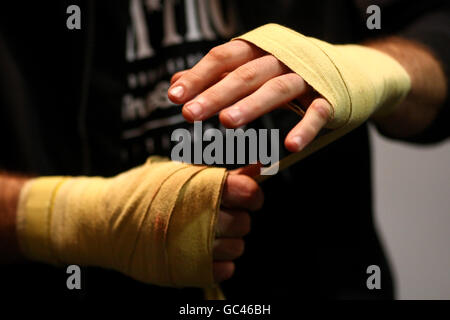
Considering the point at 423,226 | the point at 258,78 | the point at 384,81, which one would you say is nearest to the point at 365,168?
the point at 423,226

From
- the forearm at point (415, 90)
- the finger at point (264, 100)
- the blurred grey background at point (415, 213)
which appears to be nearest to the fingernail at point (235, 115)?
the finger at point (264, 100)

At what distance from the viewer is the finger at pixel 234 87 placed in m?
0.31

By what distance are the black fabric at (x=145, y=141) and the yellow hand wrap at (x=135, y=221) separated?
0.26ft

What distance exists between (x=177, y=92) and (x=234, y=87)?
43 mm

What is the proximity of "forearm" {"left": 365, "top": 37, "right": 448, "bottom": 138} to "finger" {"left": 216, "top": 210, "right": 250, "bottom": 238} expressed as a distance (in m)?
0.24

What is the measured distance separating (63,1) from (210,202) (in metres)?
0.33

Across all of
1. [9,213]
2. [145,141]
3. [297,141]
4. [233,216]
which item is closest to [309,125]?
[297,141]

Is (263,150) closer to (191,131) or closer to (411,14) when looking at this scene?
(191,131)

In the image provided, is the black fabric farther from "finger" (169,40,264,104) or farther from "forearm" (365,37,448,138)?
"finger" (169,40,264,104)

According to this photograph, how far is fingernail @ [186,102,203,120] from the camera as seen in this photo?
31cm

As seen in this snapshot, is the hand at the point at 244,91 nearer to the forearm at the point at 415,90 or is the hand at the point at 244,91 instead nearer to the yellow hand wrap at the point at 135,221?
the yellow hand wrap at the point at 135,221

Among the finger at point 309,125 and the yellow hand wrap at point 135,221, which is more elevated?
the finger at point 309,125

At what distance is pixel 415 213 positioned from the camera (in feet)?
2.40
